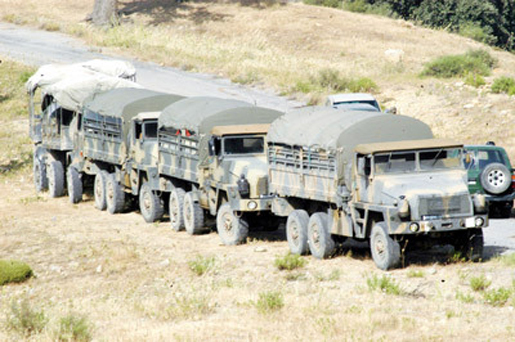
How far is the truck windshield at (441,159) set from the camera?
57.6 ft

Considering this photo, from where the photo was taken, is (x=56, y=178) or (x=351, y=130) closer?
(x=351, y=130)

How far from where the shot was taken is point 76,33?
194 ft

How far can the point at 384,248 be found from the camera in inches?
671

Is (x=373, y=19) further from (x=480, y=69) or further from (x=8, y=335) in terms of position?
(x=8, y=335)

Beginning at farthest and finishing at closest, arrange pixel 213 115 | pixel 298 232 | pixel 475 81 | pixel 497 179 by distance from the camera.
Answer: pixel 475 81
pixel 213 115
pixel 497 179
pixel 298 232

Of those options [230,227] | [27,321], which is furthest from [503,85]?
[27,321]

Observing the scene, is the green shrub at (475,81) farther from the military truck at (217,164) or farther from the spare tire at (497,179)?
the military truck at (217,164)

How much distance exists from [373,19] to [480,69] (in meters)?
19.6

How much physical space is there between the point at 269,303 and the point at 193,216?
8.25m

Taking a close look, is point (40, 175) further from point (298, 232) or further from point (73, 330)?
point (73, 330)

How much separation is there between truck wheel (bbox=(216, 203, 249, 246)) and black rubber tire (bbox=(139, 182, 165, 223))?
3.47 meters

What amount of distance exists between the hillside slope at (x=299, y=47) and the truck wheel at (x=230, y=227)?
42.4ft

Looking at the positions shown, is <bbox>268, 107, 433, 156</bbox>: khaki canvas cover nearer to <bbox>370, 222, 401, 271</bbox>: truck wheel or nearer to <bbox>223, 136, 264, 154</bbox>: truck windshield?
<bbox>370, 222, 401, 271</bbox>: truck wheel

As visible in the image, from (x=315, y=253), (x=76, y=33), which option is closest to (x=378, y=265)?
(x=315, y=253)
